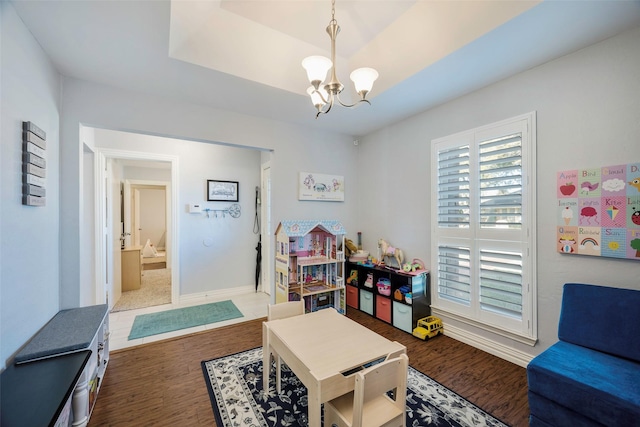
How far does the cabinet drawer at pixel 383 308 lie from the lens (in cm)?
329

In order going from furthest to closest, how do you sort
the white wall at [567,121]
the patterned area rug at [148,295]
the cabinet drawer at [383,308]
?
the patterned area rug at [148,295] → the cabinet drawer at [383,308] → the white wall at [567,121]

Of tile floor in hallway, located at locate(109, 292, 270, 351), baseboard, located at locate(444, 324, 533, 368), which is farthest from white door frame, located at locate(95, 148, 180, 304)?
baseboard, located at locate(444, 324, 533, 368)

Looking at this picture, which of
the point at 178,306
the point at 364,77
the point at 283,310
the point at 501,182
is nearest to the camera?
the point at 364,77

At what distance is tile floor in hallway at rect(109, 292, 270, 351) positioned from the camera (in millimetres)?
2910

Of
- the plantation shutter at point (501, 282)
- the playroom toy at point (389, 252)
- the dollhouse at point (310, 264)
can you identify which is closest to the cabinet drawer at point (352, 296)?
the dollhouse at point (310, 264)

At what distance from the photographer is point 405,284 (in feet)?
10.5

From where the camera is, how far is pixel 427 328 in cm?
292

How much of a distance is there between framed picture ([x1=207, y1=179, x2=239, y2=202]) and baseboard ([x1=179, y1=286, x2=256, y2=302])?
1.52 meters

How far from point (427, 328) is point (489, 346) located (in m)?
0.58

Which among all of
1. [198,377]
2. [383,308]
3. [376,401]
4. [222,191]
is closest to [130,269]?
[222,191]

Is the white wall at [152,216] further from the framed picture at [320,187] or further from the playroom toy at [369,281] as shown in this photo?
the playroom toy at [369,281]

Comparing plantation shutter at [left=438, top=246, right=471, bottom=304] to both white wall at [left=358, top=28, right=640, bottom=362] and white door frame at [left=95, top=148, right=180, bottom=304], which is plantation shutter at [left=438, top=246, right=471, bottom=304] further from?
white door frame at [left=95, top=148, right=180, bottom=304]

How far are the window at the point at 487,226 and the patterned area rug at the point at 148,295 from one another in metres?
4.11

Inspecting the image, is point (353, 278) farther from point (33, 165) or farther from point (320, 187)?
point (33, 165)
